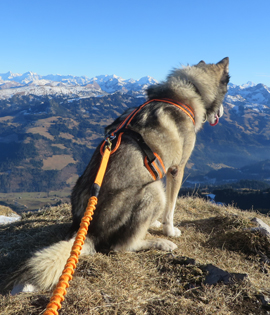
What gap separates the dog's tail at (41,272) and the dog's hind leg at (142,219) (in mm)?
1228

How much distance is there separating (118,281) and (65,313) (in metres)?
1.03

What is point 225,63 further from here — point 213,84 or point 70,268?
point 70,268

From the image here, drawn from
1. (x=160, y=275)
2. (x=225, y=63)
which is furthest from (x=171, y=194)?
(x=225, y=63)

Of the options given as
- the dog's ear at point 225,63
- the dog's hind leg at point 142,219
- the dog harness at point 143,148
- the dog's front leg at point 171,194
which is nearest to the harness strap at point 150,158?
the dog harness at point 143,148

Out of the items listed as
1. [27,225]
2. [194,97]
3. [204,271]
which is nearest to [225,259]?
[204,271]

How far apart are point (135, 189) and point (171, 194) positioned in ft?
5.22

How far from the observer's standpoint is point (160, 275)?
4.06 meters

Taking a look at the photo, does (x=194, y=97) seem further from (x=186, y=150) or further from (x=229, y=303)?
(x=229, y=303)

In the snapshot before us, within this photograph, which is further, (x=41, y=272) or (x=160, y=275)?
(x=160, y=275)

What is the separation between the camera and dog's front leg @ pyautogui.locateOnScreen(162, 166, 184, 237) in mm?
5691

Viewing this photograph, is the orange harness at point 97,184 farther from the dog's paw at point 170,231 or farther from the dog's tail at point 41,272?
the dog's paw at point 170,231

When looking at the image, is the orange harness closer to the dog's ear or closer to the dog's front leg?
the dog's front leg

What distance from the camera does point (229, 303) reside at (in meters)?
3.43

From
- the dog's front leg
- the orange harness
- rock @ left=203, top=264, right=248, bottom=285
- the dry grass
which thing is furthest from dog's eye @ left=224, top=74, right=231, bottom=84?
rock @ left=203, top=264, right=248, bottom=285
